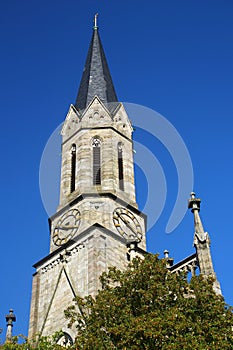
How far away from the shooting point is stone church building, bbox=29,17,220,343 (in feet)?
76.9

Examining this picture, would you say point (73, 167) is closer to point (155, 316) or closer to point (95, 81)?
point (95, 81)

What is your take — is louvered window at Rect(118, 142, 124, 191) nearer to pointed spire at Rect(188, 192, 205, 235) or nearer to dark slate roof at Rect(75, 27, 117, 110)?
dark slate roof at Rect(75, 27, 117, 110)

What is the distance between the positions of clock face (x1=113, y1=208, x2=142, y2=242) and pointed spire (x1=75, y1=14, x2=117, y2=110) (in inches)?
311

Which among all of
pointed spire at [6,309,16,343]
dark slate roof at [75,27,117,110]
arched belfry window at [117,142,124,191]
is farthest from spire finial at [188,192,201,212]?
dark slate roof at [75,27,117,110]

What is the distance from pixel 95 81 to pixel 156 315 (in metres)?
21.7

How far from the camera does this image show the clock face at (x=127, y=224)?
26234mm

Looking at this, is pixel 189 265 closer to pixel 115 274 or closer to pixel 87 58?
pixel 115 274

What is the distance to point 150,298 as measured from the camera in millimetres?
15797

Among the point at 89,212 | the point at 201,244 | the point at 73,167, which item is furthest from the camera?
the point at 73,167

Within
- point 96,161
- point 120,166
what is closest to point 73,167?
point 96,161

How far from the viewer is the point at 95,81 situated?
34.4 meters

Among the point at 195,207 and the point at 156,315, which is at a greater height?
the point at 195,207

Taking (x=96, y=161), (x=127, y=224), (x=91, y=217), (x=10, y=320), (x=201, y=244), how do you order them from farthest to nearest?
1. (x=96, y=161)
2. (x=127, y=224)
3. (x=91, y=217)
4. (x=10, y=320)
5. (x=201, y=244)

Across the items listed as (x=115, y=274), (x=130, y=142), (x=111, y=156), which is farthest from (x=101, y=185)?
(x=115, y=274)
